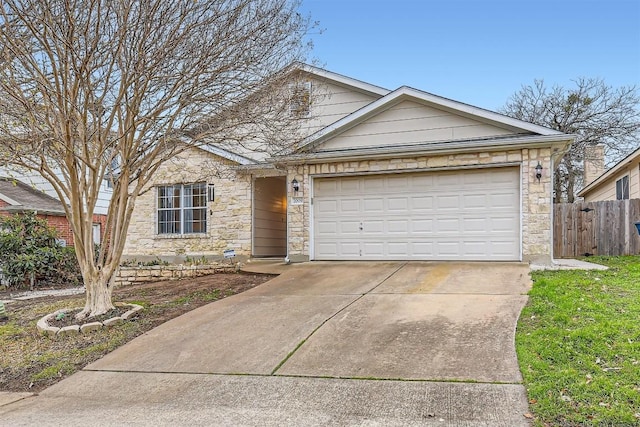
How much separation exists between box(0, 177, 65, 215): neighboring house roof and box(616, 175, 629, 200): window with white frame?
711 inches

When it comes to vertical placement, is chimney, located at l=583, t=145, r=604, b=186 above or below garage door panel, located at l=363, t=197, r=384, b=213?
above

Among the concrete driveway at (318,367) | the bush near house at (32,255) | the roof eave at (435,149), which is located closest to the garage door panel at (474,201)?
the roof eave at (435,149)

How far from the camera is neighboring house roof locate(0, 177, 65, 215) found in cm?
1384

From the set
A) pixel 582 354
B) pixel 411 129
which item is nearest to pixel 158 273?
pixel 411 129

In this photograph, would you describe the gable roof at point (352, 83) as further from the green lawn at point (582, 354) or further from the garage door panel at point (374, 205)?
the green lawn at point (582, 354)

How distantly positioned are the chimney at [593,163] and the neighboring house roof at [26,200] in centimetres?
2125

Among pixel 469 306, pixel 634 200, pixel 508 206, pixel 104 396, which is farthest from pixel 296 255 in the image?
pixel 634 200

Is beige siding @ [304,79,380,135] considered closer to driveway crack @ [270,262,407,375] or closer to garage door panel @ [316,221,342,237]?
garage door panel @ [316,221,342,237]

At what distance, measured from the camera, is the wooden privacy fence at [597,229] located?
1323 cm

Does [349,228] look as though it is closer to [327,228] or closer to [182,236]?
[327,228]

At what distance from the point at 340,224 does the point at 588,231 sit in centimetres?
780

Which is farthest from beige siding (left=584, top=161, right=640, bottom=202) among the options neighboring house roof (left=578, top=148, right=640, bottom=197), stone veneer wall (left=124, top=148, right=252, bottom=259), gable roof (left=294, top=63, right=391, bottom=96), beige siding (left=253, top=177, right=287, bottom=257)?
stone veneer wall (left=124, top=148, right=252, bottom=259)

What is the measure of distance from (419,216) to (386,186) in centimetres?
110

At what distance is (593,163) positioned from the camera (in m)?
21.0
